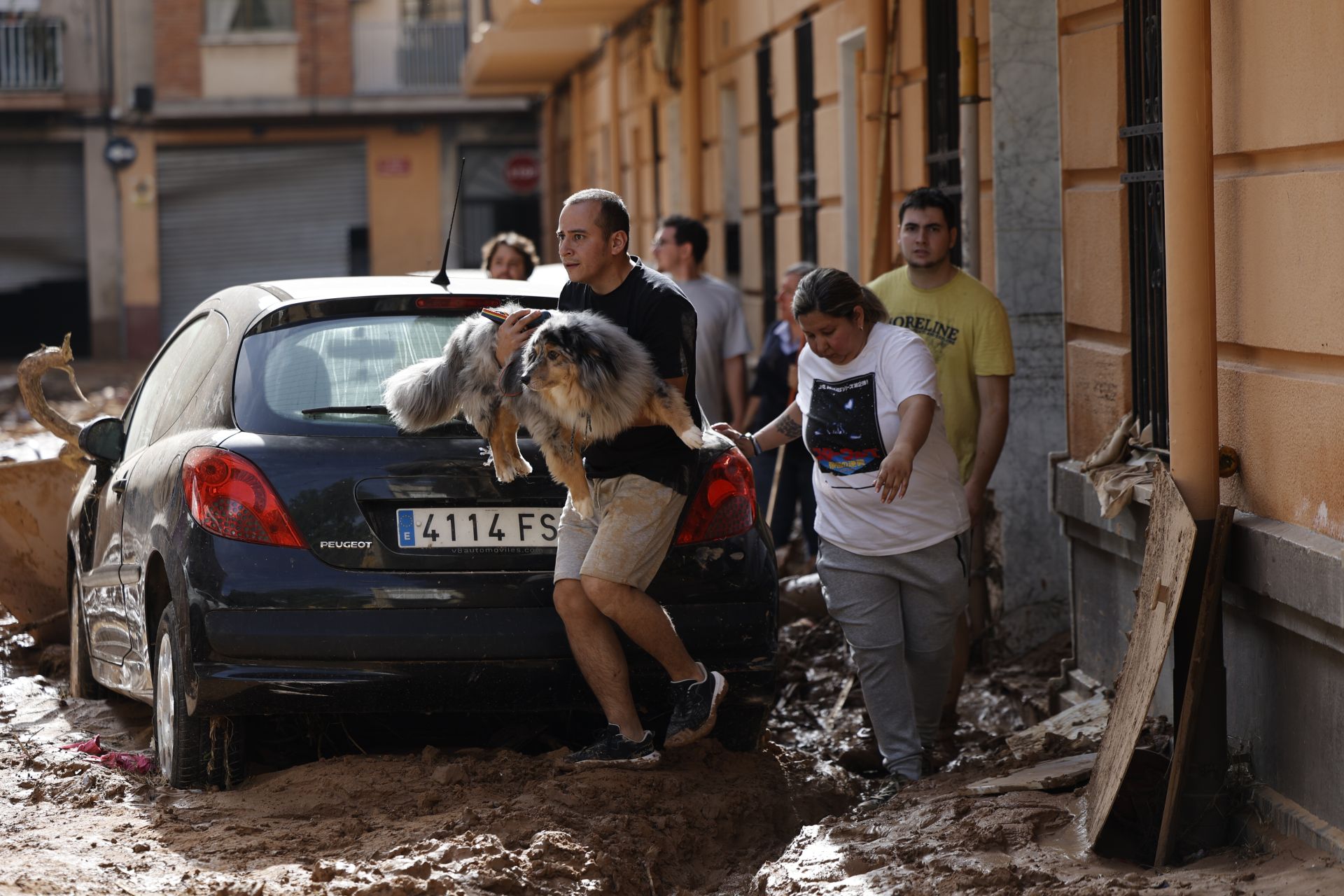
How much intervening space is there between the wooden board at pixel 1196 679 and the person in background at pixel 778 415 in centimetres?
440

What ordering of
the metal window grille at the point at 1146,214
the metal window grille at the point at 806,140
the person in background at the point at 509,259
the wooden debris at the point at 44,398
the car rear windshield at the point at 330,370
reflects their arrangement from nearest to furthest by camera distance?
the car rear windshield at the point at 330,370
the metal window grille at the point at 1146,214
the wooden debris at the point at 44,398
the person in background at the point at 509,259
the metal window grille at the point at 806,140

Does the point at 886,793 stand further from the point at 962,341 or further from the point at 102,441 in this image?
the point at 102,441

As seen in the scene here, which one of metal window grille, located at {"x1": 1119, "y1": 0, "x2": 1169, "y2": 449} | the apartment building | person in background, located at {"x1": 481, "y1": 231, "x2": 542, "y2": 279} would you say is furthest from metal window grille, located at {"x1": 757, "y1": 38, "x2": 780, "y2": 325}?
the apartment building

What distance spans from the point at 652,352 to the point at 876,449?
3.08ft

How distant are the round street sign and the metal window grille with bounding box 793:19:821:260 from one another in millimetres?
24582

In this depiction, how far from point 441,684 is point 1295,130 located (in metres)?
2.65

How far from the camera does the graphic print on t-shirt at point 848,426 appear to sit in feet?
17.2

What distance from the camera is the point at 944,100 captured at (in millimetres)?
8516

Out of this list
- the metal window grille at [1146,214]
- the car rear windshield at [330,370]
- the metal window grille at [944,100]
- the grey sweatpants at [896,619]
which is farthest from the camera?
the metal window grille at [944,100]

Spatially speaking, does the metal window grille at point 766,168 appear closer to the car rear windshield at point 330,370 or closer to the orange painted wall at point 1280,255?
the car rear windshield at point 330,370

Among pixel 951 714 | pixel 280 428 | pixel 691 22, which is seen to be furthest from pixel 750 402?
pixel 691 22

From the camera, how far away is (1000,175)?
7336mm

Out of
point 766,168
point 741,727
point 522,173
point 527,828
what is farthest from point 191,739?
point 522,173

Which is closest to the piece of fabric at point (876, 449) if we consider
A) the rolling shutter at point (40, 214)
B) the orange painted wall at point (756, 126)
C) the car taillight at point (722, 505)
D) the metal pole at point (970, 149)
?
the car taillight at point (722, 505)
